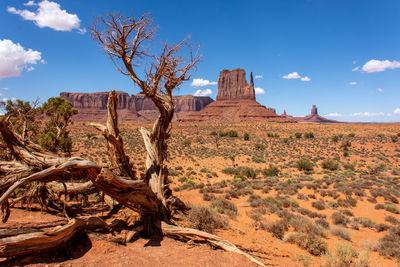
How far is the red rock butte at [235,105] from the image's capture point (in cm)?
9531

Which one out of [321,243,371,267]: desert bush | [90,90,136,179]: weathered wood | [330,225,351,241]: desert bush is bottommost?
[330,225,351,241]: desert bush

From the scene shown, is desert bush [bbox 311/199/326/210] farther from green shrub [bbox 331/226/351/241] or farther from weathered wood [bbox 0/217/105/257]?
weathered wood [bbox 0/217/105/257]

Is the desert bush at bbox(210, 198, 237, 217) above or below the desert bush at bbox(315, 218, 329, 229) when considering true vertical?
above

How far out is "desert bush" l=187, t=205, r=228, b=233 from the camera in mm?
5629

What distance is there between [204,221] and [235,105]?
10792 cm

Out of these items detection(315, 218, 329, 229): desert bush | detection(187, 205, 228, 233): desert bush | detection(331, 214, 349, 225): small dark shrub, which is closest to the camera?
detection(187, 205, 228, 233): desert bush

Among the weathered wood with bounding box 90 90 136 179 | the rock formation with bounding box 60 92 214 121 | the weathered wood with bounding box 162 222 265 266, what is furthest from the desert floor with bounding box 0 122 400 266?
the rock formation with bounding box 60 92 214 121

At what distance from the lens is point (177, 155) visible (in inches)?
944

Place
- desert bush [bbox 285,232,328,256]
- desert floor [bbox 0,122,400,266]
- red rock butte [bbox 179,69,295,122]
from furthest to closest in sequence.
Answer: red rock butte [bbox 179,69,295,122]
desert bush [bbox 285,232,328,256]
desert floor [bbox 0,122,400,266]

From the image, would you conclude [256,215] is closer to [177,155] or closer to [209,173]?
[209,173]

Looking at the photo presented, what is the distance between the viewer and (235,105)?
363ft

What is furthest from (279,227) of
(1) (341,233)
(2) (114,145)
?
(2) (114,145)

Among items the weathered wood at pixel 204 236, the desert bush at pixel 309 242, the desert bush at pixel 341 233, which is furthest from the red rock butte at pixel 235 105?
the weathered wood at pixel 204 236

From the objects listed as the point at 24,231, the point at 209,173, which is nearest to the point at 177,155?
the point at 209,173
